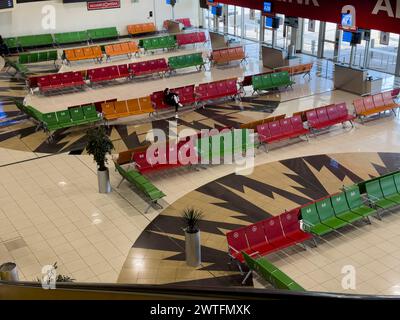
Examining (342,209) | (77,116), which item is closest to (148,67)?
(77,116)

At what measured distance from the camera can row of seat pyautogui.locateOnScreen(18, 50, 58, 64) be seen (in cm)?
2334

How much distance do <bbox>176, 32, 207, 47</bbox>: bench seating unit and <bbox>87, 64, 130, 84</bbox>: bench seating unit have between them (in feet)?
22.9

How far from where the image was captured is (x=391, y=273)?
9109 millimetres

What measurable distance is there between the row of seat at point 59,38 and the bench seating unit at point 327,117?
1727 cm

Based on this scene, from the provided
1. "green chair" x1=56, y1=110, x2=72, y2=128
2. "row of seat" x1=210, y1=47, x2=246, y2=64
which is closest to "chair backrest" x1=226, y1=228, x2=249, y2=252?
"green chair" x1=56, y1=110, x2=72, y2=128

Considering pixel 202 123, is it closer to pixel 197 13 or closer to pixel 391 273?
pixel 391 273

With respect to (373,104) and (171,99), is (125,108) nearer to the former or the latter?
(171,99)

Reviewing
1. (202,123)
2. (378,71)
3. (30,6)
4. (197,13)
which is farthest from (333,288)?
(197,13)

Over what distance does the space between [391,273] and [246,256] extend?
2.73m

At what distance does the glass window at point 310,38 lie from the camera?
23756 mm

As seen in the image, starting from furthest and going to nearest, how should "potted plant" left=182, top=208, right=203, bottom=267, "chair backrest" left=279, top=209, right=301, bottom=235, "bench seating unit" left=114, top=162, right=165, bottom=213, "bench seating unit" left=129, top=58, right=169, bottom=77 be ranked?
1. "bench seating unit" left=129, top=58, right=169, bottom=77
2. "bench seating unit" left=114, top=162, right=165, bottom=213
3. "chair backrest" left=279, top=209, right=301, bottom=235
4. "potted plant" left=182, top=208, right=203, bottom=267

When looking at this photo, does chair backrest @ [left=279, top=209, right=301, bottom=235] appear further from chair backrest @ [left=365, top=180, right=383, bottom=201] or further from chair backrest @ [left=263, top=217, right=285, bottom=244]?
chair backrest @ [left=365, top=180, right=383, bottom=201]

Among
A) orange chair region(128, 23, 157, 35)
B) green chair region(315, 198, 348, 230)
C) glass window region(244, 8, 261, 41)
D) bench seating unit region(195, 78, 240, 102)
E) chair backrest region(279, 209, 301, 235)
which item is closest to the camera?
chair backrest region(279, 209, 301, 235)

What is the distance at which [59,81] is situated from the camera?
20.0 metres
